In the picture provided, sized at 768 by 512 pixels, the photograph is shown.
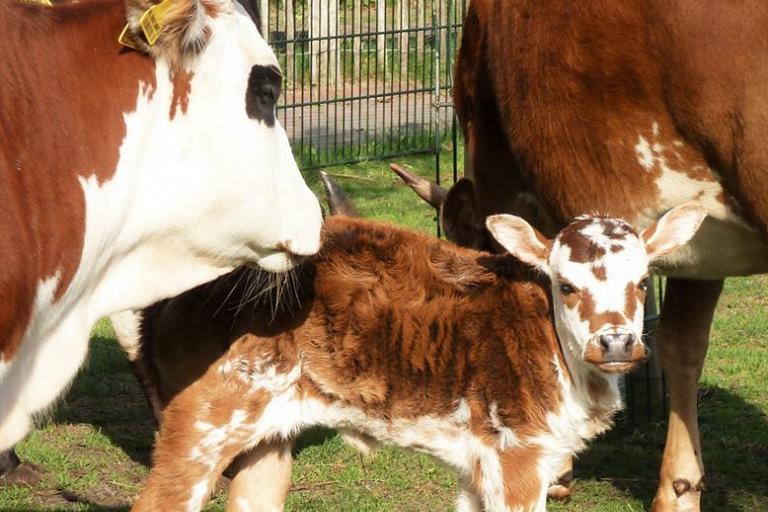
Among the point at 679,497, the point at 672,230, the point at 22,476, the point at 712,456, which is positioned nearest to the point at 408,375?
the point at 672,230

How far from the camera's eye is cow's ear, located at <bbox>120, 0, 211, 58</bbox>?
3.38 m

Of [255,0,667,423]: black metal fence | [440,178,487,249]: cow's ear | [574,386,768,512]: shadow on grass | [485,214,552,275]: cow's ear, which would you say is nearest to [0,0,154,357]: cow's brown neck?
[485,214,552,275]: cow's ear

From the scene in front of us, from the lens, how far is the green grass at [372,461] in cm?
600

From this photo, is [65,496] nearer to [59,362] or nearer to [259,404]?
[259,404]

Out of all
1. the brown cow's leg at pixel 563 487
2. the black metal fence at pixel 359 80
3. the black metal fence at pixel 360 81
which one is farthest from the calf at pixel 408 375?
the black metal fence at pixel 359 80

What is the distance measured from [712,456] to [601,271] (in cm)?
240

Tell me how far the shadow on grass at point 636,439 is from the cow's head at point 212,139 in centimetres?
291

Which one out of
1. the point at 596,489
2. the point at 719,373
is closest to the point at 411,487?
the point at 596,489

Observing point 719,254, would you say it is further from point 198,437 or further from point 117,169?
point 117,169

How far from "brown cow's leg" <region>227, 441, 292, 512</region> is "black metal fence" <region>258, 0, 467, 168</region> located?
726 centimetres

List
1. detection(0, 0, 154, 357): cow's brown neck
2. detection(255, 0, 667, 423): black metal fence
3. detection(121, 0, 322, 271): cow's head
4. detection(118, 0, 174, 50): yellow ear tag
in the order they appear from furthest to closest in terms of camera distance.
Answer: detection(255, 0, 667, 423): black metal fence → detection(121, 0, 322, 271): cow's head → detection(118, 0, 174, 50): yellow ear tag → detection(0, 0, 154, 357): cow's brown neck

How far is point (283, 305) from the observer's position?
479 cm

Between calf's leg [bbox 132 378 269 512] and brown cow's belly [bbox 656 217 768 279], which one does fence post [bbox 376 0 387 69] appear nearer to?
brown cow's belly [bbox 656 217 768 279]

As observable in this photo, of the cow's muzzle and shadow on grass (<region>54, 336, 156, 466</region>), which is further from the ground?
the cow's muzzle
